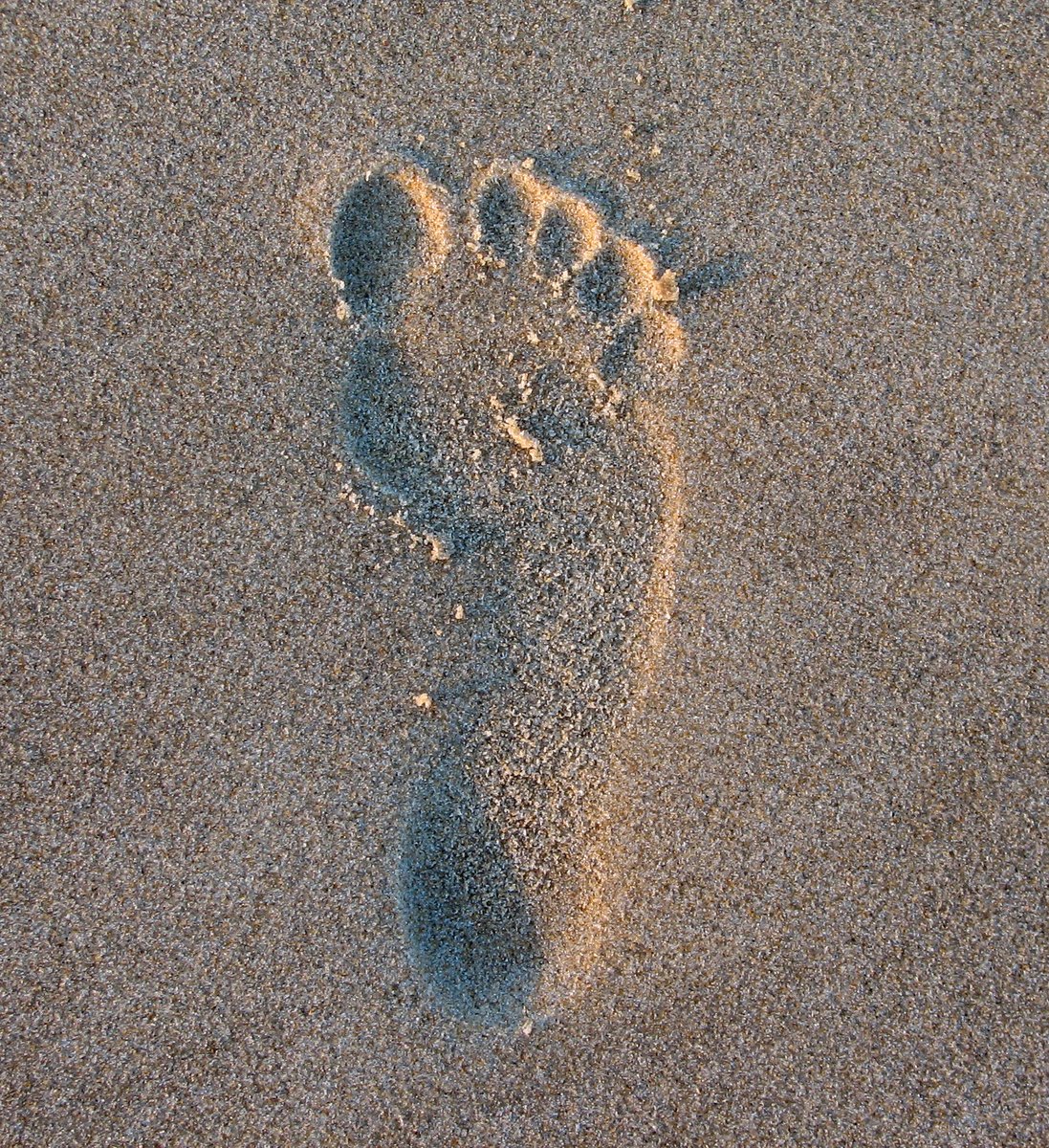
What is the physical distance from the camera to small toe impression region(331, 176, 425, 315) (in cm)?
117

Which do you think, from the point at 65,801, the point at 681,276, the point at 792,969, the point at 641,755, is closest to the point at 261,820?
the point at 65,801

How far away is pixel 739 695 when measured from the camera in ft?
3.82

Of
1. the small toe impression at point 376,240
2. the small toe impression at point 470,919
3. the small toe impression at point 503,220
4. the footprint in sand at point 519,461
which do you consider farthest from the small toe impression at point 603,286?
the small toe impression at point 470,919

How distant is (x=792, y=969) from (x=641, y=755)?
44cm

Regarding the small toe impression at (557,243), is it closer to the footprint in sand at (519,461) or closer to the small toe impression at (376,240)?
the footprint in sand at (519,461)

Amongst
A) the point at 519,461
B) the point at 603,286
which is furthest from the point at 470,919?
the point at 603,286

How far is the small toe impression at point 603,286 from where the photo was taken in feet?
3.83

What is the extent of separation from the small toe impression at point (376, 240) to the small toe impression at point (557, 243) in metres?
0.21

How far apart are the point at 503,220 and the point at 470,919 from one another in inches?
46.2

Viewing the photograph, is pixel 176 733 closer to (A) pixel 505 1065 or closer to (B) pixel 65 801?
(B) pixel 65 801

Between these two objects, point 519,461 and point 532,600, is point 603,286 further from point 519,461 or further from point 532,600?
point 532,600

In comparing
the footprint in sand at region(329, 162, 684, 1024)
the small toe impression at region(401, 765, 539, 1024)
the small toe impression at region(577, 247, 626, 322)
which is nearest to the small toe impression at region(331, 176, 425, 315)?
the footprint in sand at region(329, 162, 684, 1024)

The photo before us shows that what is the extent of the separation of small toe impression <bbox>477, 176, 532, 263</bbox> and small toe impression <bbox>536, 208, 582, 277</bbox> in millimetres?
33

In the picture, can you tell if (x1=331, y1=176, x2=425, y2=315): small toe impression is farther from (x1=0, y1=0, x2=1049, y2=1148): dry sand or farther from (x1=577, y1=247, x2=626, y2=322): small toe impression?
(x1=577, y1=247, x2=626, y2=322): small toe impression
